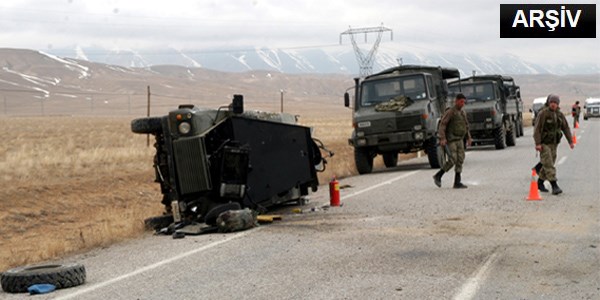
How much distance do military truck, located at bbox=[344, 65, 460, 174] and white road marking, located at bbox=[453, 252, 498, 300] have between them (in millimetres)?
13715

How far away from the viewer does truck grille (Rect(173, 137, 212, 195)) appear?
41.9 feet

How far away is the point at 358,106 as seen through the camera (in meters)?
24.4

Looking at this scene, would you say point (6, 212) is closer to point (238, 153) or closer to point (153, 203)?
point (153, 203)

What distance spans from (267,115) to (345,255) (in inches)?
186

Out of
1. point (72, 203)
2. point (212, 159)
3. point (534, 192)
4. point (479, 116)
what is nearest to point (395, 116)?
point (534, 192)

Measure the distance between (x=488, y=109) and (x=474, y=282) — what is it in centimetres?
2545

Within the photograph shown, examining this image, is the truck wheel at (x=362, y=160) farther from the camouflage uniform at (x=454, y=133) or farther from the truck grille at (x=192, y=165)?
the truck grille at (x=192, y=165)

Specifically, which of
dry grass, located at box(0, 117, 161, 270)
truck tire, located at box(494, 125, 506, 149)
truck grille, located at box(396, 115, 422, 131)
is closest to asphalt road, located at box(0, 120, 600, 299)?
dry grass, located at box(0, 117, 161, 270)

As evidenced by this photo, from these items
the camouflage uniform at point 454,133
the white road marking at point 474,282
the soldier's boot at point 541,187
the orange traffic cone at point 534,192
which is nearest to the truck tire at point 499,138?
the camouflage uniform at point 454,133

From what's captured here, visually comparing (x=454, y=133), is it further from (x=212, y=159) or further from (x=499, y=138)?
(x=499, y=138)

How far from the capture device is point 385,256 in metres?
9.90

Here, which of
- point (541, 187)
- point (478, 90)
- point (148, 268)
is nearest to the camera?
point (148, 268)

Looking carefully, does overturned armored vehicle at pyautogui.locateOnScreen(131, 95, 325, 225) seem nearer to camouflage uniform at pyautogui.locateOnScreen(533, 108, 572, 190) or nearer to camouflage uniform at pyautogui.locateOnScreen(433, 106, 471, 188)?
camouflage uniform at pyautogui.locateOnScreen(433, 106, 471, 188)

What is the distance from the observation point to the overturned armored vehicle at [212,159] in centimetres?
1281
